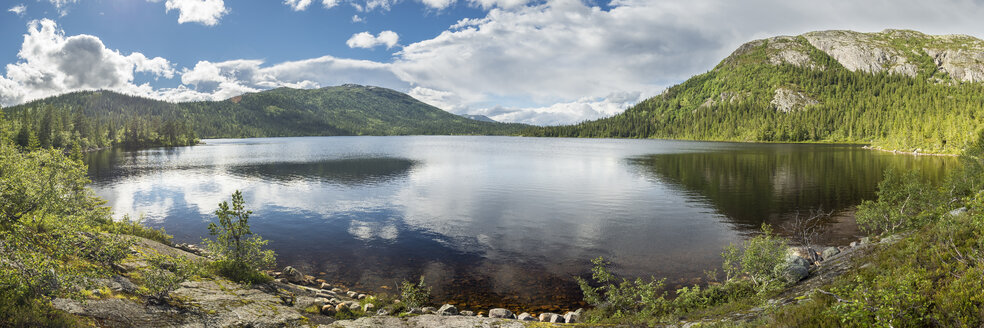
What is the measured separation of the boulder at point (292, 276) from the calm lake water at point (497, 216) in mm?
2112

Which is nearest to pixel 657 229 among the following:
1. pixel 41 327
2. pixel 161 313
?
pixel 161 313

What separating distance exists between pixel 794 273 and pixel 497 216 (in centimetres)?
2988

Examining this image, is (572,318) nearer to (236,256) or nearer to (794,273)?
(794,273)

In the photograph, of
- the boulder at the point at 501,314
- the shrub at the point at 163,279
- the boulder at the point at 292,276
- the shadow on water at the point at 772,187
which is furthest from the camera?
the shadow on water at the point at 772,187

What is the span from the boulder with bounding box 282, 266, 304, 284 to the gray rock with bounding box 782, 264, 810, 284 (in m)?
28.7

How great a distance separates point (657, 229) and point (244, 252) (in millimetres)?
35205

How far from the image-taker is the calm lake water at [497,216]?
29.3 meters

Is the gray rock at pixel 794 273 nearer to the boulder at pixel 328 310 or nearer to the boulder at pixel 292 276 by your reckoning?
the boulder at pixel 328 310

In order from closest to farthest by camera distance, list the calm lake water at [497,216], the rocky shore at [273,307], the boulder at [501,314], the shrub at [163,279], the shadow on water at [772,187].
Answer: the rocky shore at [273,307]
the shrub at [163,279]
the boulder at [501,314]
the calm lake water at [497,216]
the shadow on water at [772,187]

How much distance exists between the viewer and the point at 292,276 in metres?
27.1

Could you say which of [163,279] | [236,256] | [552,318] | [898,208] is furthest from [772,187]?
[163,279]

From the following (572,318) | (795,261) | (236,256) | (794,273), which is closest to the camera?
(572,318)


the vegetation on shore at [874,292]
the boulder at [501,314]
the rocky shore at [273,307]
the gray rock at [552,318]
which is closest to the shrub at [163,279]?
the rocky shore at [273,307]

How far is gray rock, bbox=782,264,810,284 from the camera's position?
67.9 ft
